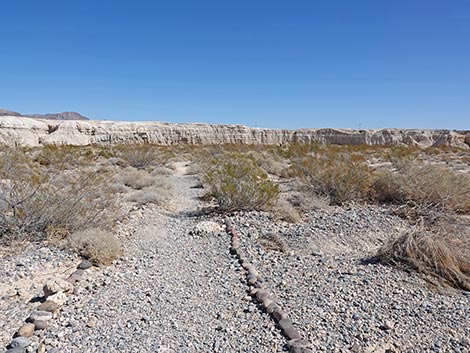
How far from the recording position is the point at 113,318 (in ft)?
11.4

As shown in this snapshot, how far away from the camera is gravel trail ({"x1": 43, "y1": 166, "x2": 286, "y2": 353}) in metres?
3.08

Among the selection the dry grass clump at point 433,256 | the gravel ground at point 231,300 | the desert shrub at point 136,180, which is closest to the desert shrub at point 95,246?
the gravel ground at point 231,300

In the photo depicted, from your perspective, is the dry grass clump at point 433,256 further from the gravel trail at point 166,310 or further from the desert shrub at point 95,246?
the desert shrub at point 95,246

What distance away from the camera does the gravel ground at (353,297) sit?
3146 millimetres

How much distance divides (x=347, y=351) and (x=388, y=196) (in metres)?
7.21

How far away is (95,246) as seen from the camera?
16.7 feet

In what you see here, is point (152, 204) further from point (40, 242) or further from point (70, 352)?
point (70, 352)

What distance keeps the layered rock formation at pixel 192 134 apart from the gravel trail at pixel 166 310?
43.0 m

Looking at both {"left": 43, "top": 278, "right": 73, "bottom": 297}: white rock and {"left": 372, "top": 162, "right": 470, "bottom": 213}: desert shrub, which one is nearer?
{"left": 43, "top": 278, "right": 73, "bottom": 297}: white rock

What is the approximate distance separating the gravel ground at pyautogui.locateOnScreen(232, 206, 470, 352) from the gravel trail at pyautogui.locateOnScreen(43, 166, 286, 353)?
525 mm

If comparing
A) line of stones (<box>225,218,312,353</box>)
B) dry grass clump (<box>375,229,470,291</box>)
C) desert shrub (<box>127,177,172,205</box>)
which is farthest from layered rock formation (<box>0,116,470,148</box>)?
dry grass clump (<box>375,229,470,291</box>)

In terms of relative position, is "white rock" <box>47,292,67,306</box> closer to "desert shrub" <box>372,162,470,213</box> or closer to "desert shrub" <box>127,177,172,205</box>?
"desert shrub" <box>127,177,172,205</box>

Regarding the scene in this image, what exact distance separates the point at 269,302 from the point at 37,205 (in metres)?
4.38

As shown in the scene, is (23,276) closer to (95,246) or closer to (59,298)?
(95,246)
